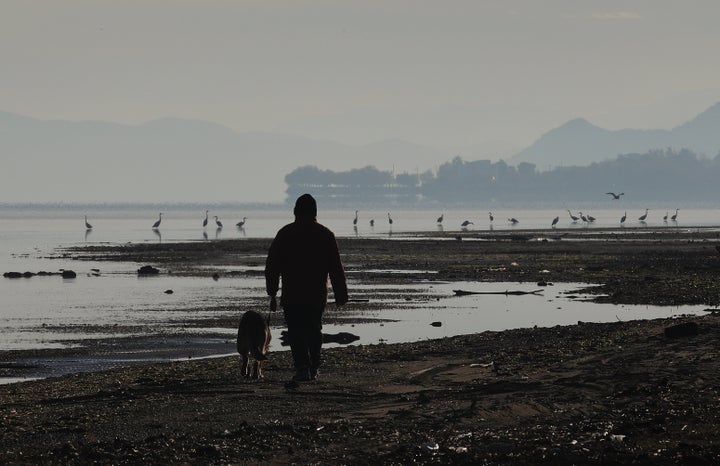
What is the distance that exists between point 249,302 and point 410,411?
18107 millimetres

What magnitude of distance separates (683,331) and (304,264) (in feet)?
18.5

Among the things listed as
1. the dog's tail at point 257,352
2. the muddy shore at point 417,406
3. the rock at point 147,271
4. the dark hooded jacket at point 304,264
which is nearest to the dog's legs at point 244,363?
the dog's tail at point 257,352

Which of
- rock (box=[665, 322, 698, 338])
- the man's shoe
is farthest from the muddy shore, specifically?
the man's shoe

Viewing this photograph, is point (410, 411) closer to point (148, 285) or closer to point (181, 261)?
point (148, 285)

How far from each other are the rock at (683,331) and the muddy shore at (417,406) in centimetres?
2

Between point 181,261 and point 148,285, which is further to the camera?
point 181,261

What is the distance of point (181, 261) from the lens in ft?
168

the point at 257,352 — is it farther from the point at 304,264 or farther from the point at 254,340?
the point at 304,264

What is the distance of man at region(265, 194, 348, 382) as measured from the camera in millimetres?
14555

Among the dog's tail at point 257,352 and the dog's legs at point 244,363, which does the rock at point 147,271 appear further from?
the dog's tail at point 257,352

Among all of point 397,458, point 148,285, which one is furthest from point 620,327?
point 148,285

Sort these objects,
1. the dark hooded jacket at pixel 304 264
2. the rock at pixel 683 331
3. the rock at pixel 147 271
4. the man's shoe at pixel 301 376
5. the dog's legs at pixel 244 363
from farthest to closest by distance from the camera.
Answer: the rock at pixel 147 271
the rock at pixel 683 331
the dog's legs at pixel 244 363
the dark hooded jacket at pixel 304 264
the man's shoe at pixel 301 376

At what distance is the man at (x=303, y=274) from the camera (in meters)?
14.6

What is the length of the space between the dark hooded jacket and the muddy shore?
3.42 ft
